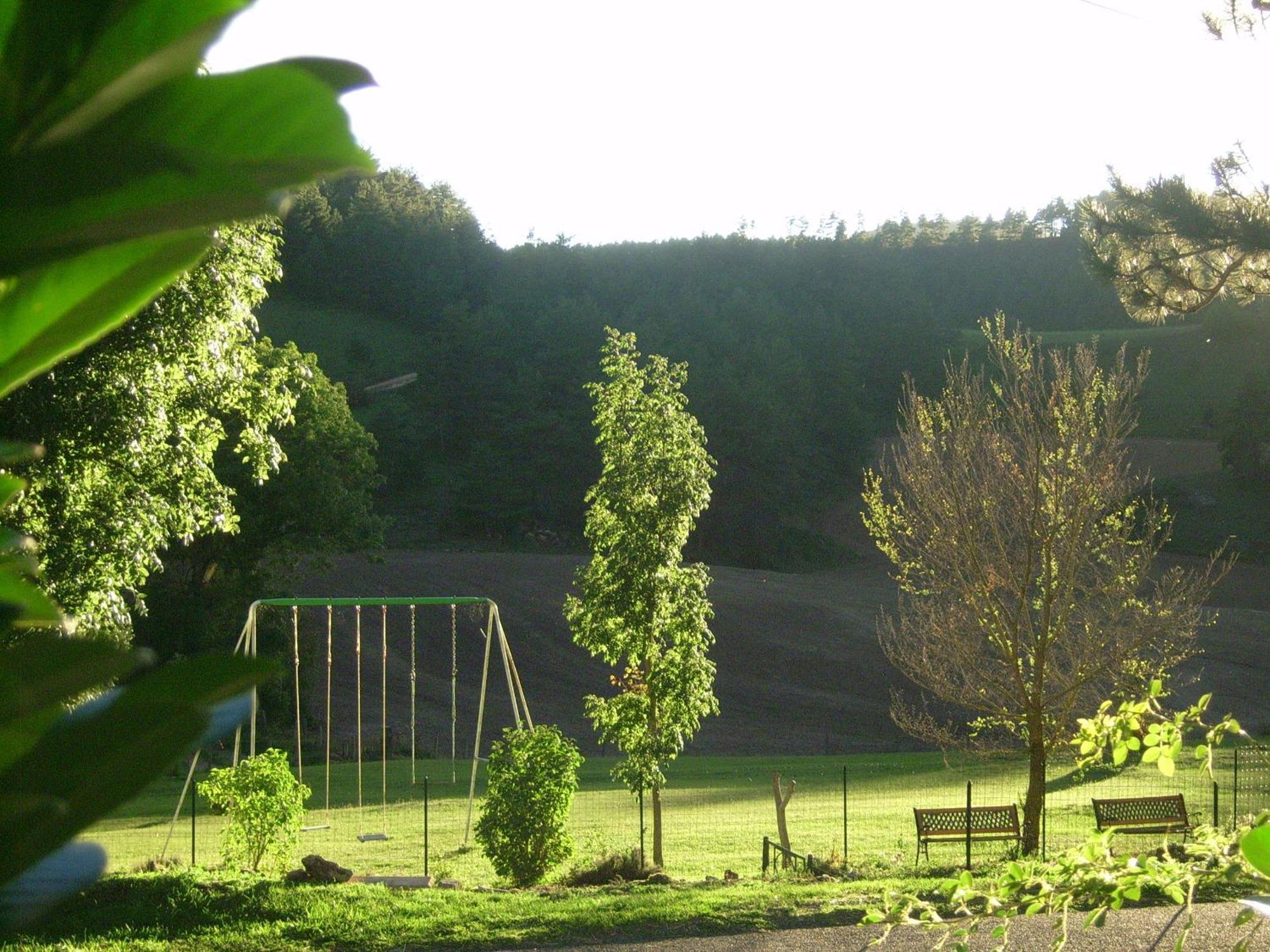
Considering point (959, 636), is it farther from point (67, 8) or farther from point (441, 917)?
point (67, 8)

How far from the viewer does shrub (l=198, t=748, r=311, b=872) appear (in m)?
10.9

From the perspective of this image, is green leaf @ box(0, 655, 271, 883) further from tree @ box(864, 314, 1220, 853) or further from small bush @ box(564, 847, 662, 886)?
tree @ box(864, 314, 1220, 853)

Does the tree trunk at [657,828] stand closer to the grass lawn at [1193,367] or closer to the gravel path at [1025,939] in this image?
the gravel path at [1025,939]

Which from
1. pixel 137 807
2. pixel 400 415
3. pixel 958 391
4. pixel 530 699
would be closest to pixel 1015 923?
pixel 958 391

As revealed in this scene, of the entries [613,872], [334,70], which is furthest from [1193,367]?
[334,70]

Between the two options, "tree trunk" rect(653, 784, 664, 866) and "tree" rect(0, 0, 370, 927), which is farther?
"tree trunk" rect(653, 784, 664, 866)

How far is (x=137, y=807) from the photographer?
18609 mm

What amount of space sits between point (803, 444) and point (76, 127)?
53921 millimetres

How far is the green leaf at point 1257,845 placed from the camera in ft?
3.06

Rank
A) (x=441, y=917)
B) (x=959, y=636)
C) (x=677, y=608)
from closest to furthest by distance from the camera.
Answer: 1. (x=441, y=917)
2. (x=677, y=608)
3. (x=959, y=636)

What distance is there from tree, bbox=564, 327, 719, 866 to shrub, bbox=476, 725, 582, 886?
1.09 m

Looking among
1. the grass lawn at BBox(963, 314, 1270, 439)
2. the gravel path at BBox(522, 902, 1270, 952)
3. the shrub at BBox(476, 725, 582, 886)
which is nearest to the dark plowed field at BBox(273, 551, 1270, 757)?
the shrub at BBox(476, 725, 582, 886)

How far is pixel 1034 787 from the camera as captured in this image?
481 inches

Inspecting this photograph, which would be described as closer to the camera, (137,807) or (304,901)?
(304,901)
